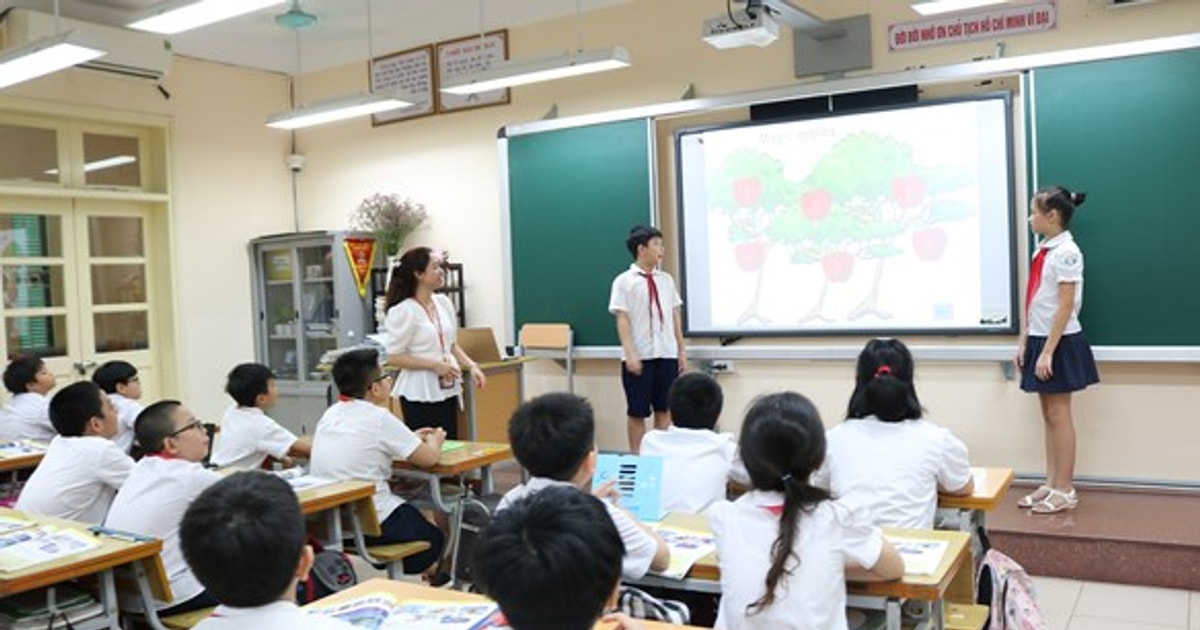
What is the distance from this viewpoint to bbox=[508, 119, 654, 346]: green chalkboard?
239 inches

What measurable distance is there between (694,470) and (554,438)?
2.29ft

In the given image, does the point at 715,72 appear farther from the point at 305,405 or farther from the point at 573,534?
the point at 573,534

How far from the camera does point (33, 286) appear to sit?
6598 mm

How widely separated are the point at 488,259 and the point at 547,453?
4.79 metres

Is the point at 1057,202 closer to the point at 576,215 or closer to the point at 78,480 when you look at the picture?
the point at 576,215

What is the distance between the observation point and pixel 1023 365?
4570mm

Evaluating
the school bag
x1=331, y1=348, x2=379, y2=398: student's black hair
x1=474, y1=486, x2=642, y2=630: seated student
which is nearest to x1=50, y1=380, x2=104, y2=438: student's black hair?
x1=331, y1=348, x2=379, y2=398: student's black hair

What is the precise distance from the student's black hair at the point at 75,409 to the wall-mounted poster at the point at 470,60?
3.91 meters

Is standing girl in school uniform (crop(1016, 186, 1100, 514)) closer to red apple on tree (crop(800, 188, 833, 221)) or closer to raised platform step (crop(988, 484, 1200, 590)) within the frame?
raised platform step (crop(988, 484, 1200, 590))

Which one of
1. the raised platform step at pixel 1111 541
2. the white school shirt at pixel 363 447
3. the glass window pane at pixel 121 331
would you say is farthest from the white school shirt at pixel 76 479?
the glass window pane at pixel 121 331

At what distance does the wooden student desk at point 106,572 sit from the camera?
7.90 ft

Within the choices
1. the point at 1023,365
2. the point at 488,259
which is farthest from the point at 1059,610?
the point at 488,259

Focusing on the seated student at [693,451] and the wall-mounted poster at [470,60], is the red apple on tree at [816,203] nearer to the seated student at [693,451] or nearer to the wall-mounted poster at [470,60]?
the wall-mounted poster at [470,60]

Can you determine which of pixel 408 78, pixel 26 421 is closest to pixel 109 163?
pixel 408 78
